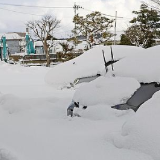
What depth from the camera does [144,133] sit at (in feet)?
8.28

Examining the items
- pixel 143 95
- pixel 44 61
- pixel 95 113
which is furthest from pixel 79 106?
pixel 44 61

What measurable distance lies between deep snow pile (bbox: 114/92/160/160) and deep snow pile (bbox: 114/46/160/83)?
2.70 ft

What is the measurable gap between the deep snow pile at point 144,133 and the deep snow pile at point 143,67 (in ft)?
2.70

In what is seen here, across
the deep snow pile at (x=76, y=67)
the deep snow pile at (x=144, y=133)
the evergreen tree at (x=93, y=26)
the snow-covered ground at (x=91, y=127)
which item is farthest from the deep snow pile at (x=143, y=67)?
the evergreen tree at (x=93, y=26)

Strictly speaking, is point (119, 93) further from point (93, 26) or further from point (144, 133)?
point (93, 26)

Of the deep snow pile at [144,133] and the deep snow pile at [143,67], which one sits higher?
the deep snow pile at [143,67]

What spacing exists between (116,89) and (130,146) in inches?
55.1

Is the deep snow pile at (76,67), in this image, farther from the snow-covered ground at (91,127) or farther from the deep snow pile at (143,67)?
the deep snow pile at (143,67)

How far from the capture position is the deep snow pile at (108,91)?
148 inches

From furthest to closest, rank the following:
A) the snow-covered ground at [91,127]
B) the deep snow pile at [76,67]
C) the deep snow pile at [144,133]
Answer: the deep snow pile at [76,67] → the snow-covered ground at [91,127] → the deep snow pile at [144,133]

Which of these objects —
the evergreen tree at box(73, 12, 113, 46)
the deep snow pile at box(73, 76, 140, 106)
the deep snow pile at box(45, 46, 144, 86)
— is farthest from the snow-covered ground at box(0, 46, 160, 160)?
the evergreen tree at box(73, 12, 113, 46)

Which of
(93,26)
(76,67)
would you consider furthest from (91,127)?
(93,26)

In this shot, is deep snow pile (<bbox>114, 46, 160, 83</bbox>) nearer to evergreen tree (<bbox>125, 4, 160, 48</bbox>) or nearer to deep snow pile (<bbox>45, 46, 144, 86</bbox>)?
deep snow pile (<bbox>45, 46, 144, 86</bbox>)

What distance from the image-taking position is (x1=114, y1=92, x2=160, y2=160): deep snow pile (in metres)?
2.41
